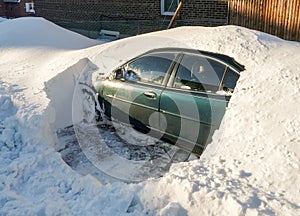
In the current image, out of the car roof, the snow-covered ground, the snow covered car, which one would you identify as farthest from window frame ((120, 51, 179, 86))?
the snow-covered ground

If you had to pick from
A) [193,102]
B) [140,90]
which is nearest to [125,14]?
[140,90]

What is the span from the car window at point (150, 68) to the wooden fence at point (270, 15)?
520 centimetres

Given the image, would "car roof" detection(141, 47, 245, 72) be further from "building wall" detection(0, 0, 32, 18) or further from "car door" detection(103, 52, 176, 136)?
"building wall" detection(0, 0, 32, 18)

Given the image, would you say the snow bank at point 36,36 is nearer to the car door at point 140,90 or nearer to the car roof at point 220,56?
the car door at point 140,90

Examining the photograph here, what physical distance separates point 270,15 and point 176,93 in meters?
5.77

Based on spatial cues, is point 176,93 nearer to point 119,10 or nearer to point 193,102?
point 193,102

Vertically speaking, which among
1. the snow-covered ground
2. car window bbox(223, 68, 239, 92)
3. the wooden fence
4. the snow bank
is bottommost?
the snow-covered ground

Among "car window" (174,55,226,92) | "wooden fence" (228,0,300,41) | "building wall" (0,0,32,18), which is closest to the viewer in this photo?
"car window" (174,55,226,92)

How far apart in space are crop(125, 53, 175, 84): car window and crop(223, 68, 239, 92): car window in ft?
2.90

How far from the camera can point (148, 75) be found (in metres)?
5.02

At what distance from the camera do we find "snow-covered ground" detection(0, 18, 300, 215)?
3.16 meters

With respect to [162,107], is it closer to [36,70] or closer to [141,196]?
[141,196]

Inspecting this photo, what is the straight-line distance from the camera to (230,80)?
4.24m

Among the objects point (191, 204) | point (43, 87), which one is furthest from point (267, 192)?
point (43, 87)
